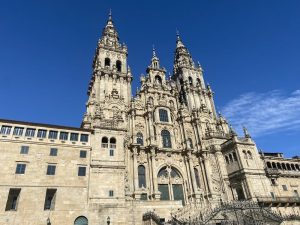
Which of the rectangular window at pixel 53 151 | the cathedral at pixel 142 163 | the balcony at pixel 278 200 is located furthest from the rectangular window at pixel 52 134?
the balcony at pixel 278 200

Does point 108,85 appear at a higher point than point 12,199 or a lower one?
higher

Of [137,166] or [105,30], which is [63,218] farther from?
[105,30]

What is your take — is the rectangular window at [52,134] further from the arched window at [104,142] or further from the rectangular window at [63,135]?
the arched window at [104,142]

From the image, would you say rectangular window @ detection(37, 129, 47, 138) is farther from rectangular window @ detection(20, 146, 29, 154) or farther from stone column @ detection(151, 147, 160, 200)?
stone column @ detection(151, 147, 160, 200)

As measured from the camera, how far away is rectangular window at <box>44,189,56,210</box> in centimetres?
2869

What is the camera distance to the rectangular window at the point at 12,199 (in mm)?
27370

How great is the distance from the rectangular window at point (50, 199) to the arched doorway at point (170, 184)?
1783 centimetres

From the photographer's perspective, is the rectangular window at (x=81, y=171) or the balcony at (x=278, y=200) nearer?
the rectangular window at (x=81, y=171)

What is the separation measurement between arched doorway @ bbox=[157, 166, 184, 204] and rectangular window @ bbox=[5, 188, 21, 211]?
21592 mm

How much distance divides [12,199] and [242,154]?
35937 mm

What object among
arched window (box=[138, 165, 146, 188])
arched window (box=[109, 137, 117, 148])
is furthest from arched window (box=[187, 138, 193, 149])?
arched window (box=[109, 137, 117, 148])

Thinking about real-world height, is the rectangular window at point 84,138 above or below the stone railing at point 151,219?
above

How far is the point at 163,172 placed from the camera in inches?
1698

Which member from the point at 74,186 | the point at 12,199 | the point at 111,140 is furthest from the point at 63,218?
the point at 111,140
